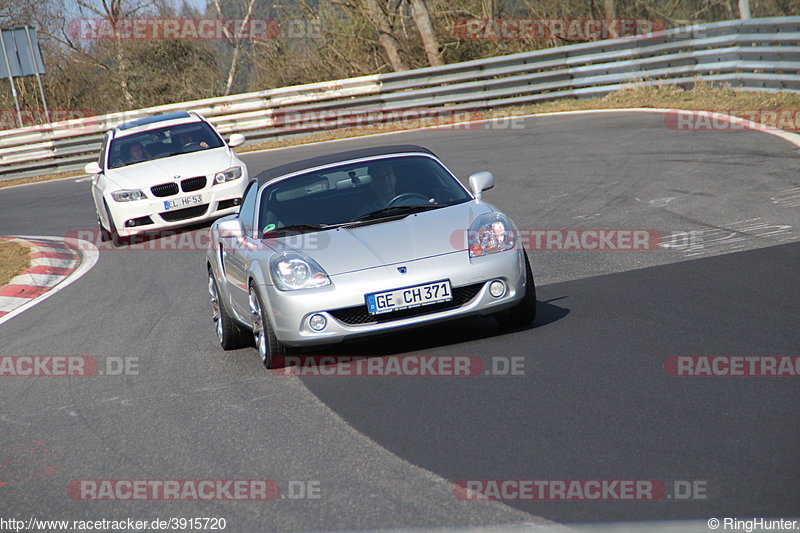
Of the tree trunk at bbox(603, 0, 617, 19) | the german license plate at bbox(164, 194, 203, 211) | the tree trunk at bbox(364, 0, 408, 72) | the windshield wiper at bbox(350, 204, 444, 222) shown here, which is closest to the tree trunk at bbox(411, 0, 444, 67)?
the tree trunk at bbox(364, 0, 408, 72)

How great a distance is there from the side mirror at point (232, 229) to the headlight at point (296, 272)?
0.85m

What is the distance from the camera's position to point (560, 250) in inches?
412

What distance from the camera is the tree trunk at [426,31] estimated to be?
93.4 feet

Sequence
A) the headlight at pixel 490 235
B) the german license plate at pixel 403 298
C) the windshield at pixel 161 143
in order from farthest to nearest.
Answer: the windshield at pixel 161 143 → the headlight at pixel 490 235 → the german license plate at pixel 403 298

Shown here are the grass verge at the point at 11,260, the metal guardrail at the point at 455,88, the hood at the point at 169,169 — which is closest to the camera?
the grass verge at the point at 11,260

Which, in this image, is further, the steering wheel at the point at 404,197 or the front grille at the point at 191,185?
the front grille at the point at 191,185

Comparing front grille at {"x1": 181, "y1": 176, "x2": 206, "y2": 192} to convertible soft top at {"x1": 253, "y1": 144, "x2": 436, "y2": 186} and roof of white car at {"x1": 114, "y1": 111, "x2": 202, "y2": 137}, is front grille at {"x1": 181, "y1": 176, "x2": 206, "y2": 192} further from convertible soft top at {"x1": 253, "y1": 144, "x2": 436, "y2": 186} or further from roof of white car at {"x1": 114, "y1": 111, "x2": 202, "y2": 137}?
convertible soft top at {"x1": 253, "y1": 144, "x2": 436, "y2": 186}

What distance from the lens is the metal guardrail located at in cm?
2075

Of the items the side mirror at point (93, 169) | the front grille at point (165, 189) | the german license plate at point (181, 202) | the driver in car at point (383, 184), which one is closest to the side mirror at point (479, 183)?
the driver in car at point (383, 184)

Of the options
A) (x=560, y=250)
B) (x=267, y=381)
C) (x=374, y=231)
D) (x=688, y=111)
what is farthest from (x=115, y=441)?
(x=688, y=111)

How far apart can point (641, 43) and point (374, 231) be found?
55.0ft

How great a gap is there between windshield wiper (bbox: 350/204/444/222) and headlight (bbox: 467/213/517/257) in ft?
1.63

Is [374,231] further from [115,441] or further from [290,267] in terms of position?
[115,441]

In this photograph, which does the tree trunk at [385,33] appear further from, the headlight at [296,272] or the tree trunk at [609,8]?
the headlight at [296,272]
